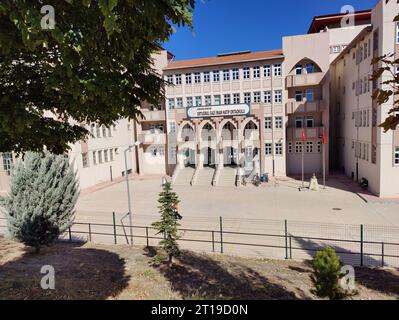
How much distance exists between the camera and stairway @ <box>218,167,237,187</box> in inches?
1169

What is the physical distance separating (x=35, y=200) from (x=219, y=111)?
23.6 metres

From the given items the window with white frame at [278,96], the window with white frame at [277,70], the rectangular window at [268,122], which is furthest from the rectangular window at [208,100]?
the window with white frame at [277,70]

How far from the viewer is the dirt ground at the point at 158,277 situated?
8211 mm

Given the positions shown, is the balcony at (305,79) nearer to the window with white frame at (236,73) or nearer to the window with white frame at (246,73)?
the window with white frame at (246,73)

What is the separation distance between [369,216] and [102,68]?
18.8 m

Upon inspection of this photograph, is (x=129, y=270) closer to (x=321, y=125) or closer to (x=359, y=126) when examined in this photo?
(x=359, y=126)

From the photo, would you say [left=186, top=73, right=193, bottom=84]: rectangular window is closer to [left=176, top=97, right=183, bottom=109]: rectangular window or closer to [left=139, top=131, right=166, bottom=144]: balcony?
[left=176, top=97, right=183, bottom=109]: rectangular window

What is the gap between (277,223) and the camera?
17.1m

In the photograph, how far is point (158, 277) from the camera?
982cm

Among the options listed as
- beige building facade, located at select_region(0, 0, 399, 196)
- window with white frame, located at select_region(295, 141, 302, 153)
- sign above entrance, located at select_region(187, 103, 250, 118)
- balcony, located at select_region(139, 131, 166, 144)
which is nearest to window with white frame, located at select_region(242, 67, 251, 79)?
beige building facade, located at select_region(0, 0, 399, 196)

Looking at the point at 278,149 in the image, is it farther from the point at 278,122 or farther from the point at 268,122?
the point at 268,122

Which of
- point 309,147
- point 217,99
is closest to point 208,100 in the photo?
point 217,99

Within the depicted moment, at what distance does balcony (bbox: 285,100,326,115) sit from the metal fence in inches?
755

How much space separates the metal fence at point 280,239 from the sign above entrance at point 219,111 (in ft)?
54.9
